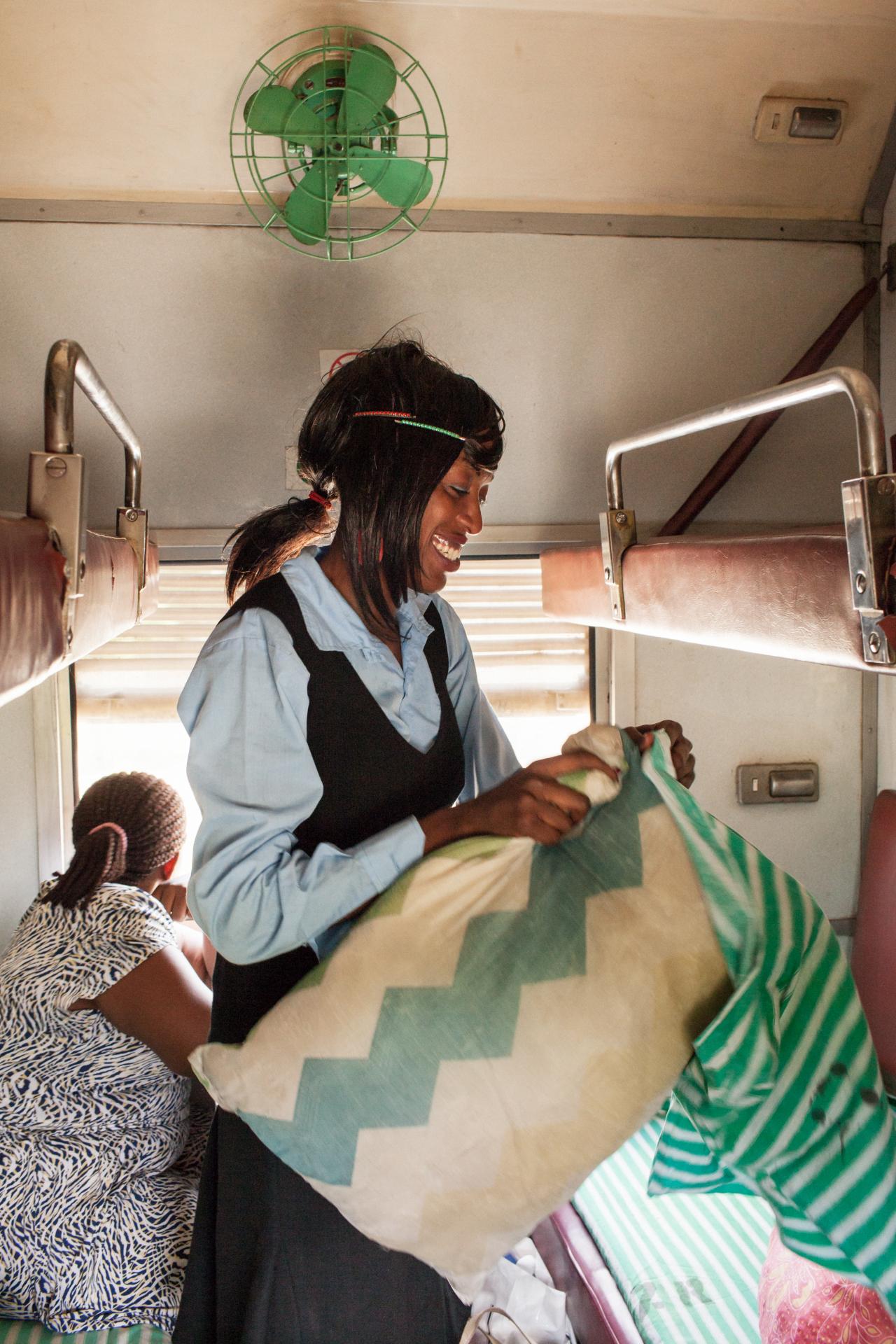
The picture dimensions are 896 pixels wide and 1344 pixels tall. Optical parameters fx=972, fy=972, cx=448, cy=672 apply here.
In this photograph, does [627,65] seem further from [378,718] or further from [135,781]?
[135,781]

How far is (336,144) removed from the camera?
7.93 feet

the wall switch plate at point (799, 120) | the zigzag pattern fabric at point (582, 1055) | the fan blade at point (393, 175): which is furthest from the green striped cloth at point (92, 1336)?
the wall switch plate at point (799, 120)

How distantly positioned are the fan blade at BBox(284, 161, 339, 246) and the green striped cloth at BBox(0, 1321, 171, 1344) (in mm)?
2521

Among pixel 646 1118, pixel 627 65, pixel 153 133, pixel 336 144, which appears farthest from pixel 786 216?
pixel 646 1118

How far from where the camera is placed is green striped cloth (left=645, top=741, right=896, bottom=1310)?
109 centimetres

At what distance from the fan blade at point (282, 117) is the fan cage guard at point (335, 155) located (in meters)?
0.02

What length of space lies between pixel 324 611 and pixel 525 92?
1.80m

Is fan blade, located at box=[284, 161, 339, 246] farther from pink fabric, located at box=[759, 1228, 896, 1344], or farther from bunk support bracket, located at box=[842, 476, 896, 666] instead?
pink fabric, located at box=[759, 1228, 896, 1344]

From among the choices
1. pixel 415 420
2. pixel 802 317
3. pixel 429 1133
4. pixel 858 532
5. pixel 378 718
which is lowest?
pixel 429 1133

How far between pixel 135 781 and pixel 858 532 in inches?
78.4

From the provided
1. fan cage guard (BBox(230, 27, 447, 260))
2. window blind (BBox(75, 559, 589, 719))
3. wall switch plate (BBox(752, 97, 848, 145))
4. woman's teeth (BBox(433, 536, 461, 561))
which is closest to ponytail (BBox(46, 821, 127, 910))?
window blind (BBox(75, 559, 589, 719))

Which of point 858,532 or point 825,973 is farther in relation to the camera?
point 825,973

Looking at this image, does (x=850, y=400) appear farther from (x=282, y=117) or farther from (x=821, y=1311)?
(x=282, y=117)

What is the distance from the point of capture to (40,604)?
1.28m
